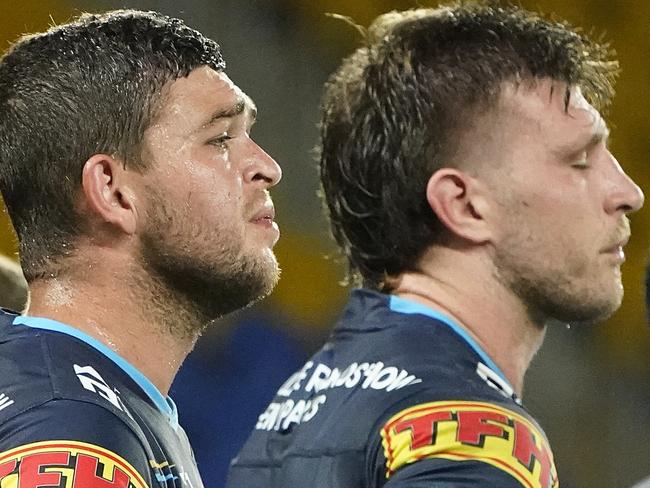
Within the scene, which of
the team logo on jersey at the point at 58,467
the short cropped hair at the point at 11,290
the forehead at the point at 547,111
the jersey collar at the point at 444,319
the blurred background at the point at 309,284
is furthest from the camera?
the blurred background at the point at 309,284

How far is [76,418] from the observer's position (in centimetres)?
122

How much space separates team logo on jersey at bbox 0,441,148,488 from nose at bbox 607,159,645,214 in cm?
74

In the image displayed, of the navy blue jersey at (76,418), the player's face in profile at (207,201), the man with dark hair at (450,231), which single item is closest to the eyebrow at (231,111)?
the player's face in profile at (207,201)

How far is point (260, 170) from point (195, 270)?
18 cm

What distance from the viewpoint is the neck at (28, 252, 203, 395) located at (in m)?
1.48

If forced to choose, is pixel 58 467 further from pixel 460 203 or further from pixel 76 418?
pixel 460 203

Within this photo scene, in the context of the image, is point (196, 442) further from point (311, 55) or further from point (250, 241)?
point (250, 241)

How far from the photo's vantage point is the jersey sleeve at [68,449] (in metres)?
1.16

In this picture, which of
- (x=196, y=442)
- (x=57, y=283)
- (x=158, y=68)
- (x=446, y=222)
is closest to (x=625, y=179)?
(x=446, y=222)

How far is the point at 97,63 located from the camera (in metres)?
1.57

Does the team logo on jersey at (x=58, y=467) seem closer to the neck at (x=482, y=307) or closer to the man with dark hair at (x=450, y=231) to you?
the man with dark hair at (x=450, y=231)

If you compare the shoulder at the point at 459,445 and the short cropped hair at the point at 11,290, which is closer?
the shoulder at the point at 459,445

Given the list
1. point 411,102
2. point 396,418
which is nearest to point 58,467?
point 396,418

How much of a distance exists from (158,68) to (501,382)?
0.66 meters
